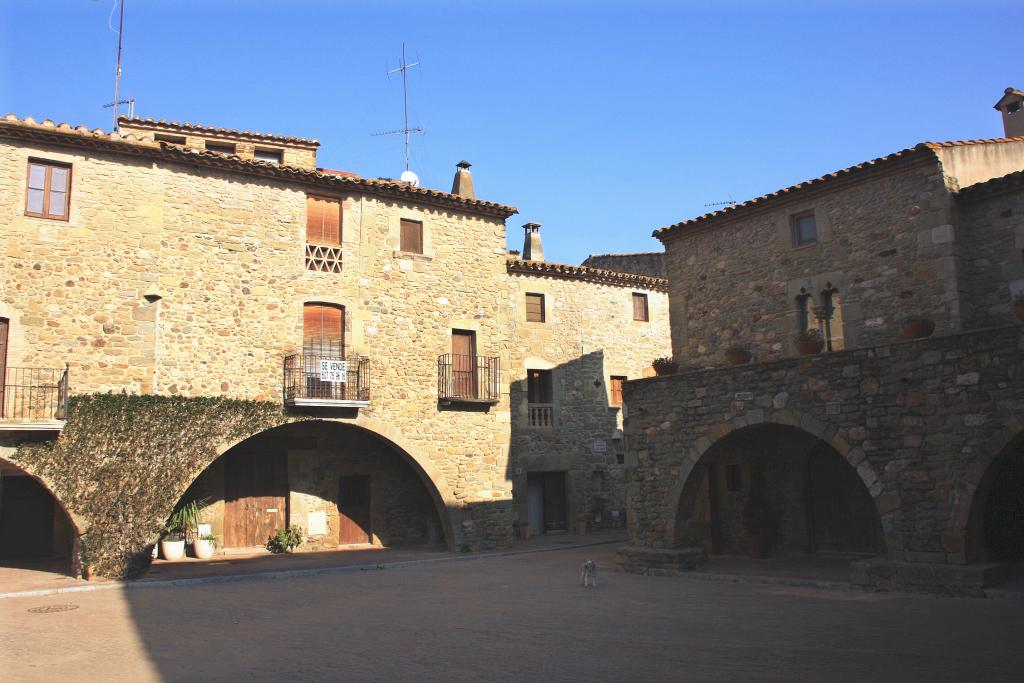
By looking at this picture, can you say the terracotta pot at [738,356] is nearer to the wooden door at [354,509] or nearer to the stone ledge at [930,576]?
the stone ledge at [930,576]

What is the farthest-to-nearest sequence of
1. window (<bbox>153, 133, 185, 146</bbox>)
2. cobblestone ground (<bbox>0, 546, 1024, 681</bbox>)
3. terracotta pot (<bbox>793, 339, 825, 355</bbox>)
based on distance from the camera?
window (<bbox>153, 133, 185, 146</bbox>), terracotta pot (<bbox>793, 339, 825, 355</bbox>), cobblestone ground (<bbox>0, 546, 1024, 681</bbox>)

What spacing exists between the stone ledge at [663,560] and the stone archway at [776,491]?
→ 293mm

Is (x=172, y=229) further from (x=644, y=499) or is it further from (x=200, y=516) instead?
(x=644, y=499)

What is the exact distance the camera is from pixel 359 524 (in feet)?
69.1

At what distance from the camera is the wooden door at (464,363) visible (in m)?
20.5

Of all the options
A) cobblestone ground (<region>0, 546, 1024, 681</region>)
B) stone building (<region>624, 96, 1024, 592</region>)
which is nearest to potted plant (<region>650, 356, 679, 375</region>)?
stone building (<region>624, 96, 1024, 592</region>)

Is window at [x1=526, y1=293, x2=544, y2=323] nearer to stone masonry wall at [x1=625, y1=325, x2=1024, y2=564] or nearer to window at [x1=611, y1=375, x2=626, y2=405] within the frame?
window at [x1=611, y1=375, x2=626, y2=405]

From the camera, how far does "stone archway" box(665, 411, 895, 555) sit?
1561cm

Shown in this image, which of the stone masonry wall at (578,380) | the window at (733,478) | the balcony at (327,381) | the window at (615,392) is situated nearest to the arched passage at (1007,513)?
the window at (733,478)

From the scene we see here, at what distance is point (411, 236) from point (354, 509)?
7.42m

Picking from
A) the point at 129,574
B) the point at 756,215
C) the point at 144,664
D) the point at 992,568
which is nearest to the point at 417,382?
the point at 129,574

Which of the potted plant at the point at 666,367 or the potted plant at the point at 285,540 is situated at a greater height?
the potted plant at the point at 666,367

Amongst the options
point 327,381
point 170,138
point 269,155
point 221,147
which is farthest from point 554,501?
point 170,138

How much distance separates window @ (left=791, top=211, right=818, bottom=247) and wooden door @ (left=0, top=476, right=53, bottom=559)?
18.1 meters
